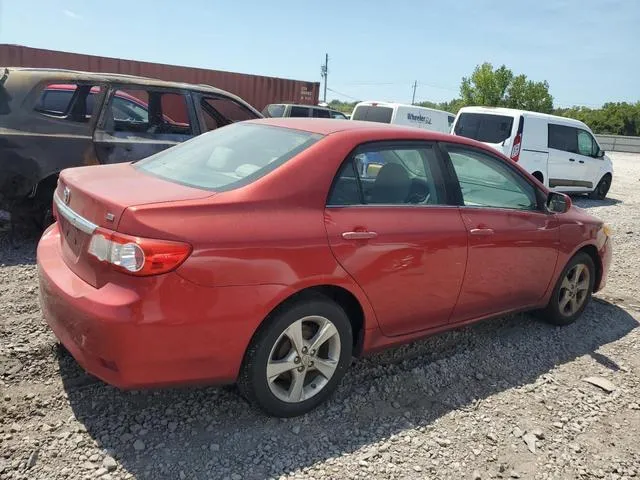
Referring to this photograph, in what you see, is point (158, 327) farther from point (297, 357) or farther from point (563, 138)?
point (563, 138)

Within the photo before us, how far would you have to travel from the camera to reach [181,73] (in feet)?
52.2

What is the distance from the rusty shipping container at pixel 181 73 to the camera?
44.9 feet

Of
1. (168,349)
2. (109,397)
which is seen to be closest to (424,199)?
(168,349)

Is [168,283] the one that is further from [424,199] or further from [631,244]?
[631,244]

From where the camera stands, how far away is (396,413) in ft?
9.87

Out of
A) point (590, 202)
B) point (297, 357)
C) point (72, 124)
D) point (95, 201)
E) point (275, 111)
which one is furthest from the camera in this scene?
point (275, 111)

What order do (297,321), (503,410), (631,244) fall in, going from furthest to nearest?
(631,244), (503,410), (297,321)

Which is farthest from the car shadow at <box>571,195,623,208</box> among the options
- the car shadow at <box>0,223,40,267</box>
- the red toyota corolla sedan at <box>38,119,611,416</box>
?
the car shadow at <box>0,223,40,267</box>

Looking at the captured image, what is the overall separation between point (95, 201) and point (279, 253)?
0.88 metres

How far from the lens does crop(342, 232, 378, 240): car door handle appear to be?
2773mm

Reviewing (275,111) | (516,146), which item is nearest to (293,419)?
(516,146)

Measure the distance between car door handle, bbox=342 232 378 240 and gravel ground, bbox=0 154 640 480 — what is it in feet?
3.15

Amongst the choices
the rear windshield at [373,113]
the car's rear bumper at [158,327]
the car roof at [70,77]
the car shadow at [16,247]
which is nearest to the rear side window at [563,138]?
the rear windshield at [373,113]

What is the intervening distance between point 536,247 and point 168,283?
274cm
